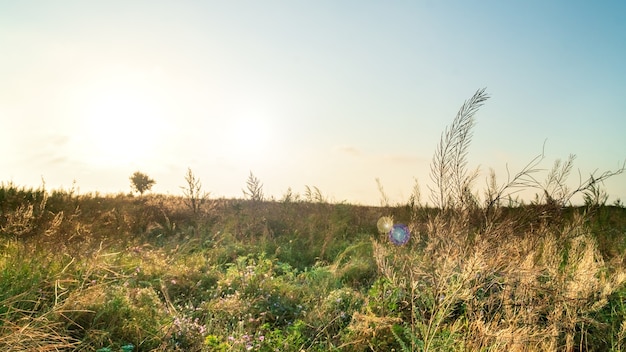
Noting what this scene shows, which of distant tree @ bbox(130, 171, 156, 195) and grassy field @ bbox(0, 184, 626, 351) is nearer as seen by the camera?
grassy field @ bbox(0, 184, 626, 351)

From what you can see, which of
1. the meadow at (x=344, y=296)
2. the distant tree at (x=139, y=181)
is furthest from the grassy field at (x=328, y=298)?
the distant tree at (x=139, y=181)

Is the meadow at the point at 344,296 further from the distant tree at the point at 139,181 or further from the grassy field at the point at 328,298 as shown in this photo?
the distant tree at the point at 139,181

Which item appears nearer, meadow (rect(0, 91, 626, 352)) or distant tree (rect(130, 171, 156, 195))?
meadow (rect(0, 91, 626, 352))

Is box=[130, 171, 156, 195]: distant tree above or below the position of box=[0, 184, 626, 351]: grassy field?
above

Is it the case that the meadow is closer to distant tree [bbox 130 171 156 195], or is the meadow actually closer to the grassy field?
the grassy field

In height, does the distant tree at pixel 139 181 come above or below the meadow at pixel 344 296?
above

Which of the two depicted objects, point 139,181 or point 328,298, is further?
point 139,181

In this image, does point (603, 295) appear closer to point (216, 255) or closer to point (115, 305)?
point (115, 305)

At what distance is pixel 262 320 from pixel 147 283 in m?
1.57

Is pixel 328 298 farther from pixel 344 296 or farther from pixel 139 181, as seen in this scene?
pixel 139 181

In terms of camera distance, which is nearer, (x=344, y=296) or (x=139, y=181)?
(x=344, y=296)

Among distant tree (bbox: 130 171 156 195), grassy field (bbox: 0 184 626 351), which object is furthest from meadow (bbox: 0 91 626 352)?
distant tree (bbox: 130 171 156 195)

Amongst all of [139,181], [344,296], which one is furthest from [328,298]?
[139,181]

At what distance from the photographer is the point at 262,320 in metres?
4.60
